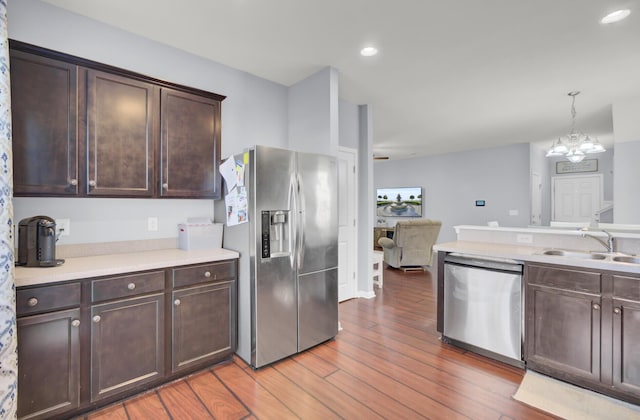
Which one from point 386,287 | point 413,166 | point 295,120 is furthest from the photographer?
point 413,166

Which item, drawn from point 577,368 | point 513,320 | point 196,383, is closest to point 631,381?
point 577,368

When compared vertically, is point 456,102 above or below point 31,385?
above

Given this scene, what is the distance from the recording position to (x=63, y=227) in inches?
86.4

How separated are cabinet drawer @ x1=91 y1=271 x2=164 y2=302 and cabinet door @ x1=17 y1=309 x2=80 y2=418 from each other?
0.48 feet

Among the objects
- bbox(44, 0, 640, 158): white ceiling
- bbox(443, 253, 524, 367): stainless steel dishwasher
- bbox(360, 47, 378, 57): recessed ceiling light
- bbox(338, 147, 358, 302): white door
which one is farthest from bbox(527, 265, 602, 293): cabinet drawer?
bbox(360, 47, 378, 57): recessed ceiling light

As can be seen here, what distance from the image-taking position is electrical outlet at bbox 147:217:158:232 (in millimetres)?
2592

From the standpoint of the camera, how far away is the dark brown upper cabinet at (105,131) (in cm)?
186

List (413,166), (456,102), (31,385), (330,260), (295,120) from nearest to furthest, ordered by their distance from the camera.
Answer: (31,385) < (330,260) < (295,120) < (456,102) < (413,166)

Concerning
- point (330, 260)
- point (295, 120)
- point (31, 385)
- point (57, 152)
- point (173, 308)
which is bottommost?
point (31, 385)

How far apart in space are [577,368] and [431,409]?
1134 millimetres

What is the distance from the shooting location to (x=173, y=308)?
85.0 inches

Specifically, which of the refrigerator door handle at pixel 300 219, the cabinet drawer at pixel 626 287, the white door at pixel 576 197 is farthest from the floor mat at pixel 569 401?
the white door at pixel 576 197

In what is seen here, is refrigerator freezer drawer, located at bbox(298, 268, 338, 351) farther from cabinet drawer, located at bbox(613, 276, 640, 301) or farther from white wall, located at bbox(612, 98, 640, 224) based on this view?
white wall, located at bbox(612, 98, 640, 224)

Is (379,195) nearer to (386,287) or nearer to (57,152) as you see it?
(386,287)
